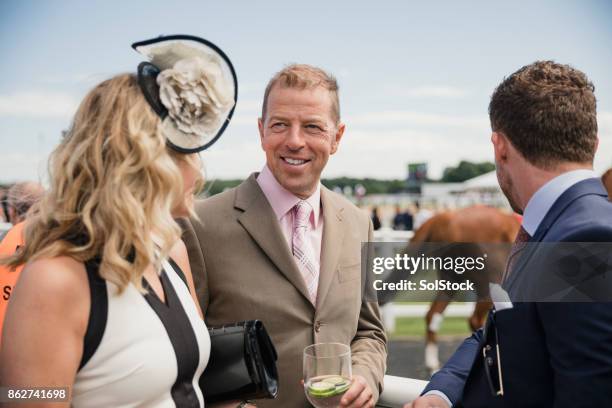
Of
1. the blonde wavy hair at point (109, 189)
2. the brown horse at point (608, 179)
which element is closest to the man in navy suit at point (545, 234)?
the blonde wavy hair at point (109, 189)

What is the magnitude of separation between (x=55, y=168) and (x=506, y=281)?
1.38m

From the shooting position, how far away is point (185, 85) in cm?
163

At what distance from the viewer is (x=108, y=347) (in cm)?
145

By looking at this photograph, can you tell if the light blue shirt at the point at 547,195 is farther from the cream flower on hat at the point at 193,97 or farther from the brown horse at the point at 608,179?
the brown horse at the point at 608,179

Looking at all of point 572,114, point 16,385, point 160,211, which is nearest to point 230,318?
point 160,211

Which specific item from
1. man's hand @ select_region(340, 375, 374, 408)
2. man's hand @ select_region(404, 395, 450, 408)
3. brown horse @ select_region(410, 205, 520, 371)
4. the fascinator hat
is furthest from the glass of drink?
brown horse @ select_region(410, 205, 520, 371)

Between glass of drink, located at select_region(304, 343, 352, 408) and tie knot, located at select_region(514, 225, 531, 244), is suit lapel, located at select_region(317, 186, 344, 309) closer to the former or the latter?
glass of drink, located at select_region(304, 343, 352, 408)

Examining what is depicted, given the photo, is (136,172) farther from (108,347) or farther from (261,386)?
(261,386)

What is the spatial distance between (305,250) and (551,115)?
1.18 m

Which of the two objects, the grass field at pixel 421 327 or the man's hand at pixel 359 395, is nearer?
the man's hand at pixel 359 395

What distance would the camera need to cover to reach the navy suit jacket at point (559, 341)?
4.44 ft

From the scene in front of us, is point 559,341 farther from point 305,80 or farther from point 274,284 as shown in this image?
point 305,80

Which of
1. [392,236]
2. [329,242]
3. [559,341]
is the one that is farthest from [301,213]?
[392,236]

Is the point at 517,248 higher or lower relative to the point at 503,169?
lower
